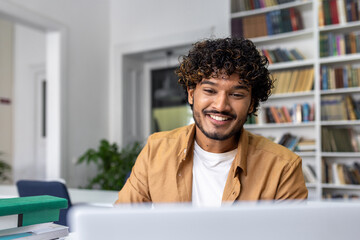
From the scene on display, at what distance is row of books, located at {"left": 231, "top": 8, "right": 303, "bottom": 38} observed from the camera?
150 inches

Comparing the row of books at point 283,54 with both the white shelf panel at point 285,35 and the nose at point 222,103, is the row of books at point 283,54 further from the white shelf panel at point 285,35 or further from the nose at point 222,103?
the nose at point 222,103

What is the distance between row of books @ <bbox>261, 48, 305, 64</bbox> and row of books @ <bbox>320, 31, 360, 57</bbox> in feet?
0.92

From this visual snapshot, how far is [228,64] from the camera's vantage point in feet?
3.92

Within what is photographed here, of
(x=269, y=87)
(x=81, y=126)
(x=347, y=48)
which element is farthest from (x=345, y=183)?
(x=81, y=126)

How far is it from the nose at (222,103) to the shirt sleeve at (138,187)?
0.34 meters

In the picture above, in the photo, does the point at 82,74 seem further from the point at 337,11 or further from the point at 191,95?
the point at 191,95

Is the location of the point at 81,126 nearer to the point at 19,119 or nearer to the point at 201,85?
the point at 19,119

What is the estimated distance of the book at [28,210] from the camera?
81cm

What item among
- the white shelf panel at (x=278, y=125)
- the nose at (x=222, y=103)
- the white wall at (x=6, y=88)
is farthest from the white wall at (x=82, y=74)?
the nose at (x=222, y=103)

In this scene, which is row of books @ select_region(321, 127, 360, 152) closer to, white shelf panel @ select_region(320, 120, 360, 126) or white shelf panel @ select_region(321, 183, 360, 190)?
white shelf panel @ select_region(320, 120, 360, 126)

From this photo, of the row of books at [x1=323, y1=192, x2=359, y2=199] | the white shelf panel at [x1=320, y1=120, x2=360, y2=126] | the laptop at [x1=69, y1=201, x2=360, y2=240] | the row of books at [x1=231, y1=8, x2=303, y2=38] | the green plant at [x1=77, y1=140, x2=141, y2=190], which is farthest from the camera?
the green plant at [x1=77, y1=140, x2=141, y2=190]

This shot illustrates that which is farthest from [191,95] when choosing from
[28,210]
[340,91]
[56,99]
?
[56,99]

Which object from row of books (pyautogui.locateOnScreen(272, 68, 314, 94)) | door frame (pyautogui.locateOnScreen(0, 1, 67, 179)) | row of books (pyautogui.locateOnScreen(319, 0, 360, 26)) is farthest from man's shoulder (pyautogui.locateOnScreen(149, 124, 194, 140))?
door frame (pyautogui.locateOnScreen(0, 1, 67, 179))

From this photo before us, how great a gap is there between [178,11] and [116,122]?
1791 mm
